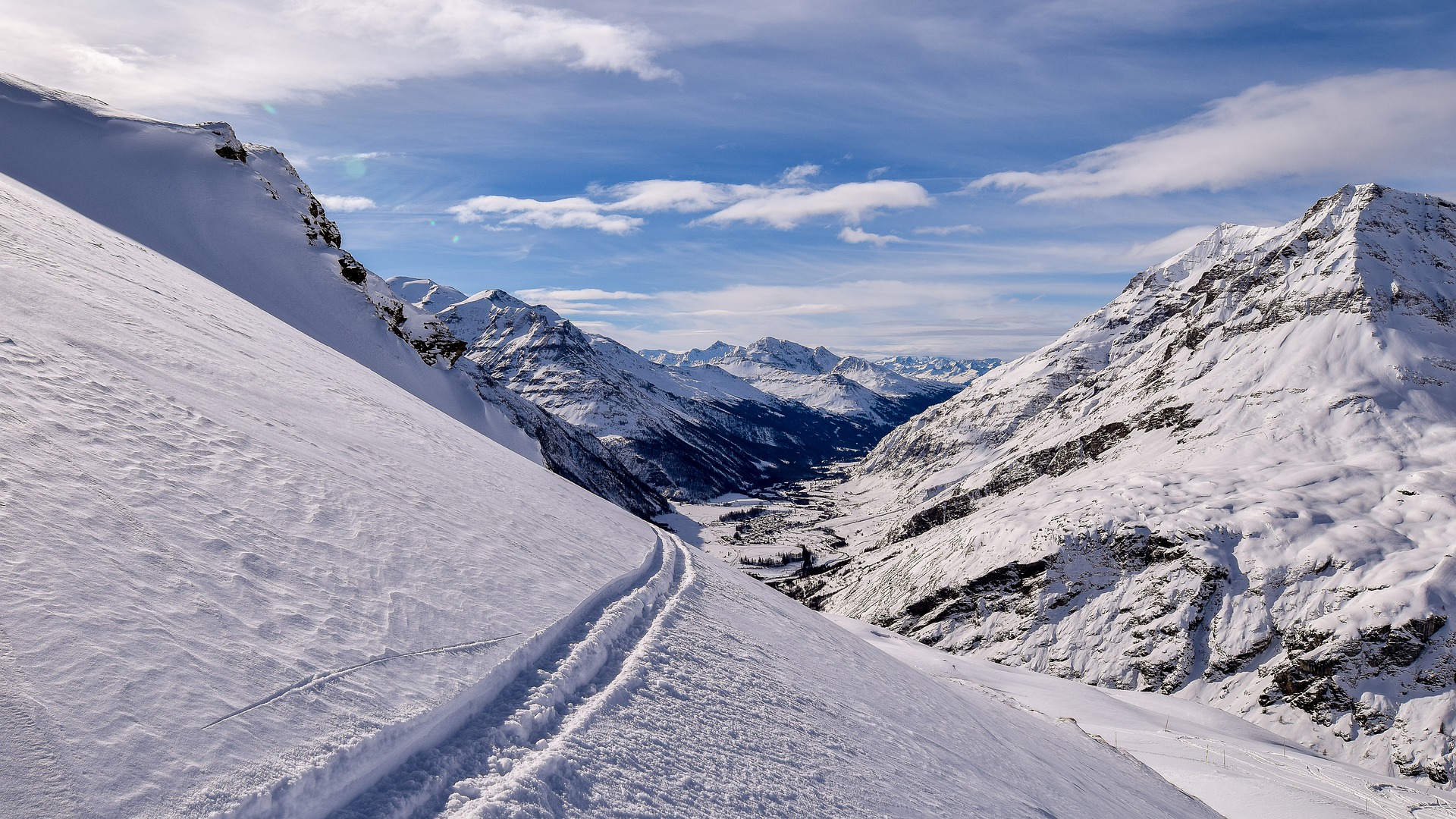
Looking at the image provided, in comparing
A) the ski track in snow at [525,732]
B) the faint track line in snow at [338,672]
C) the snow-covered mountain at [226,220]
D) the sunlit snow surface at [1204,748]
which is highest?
the snow-covered mountain at [226,220]

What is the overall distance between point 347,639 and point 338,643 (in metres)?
0.13

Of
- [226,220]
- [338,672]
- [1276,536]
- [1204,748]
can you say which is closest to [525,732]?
[338,672]

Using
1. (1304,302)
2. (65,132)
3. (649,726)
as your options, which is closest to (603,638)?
(649,726)

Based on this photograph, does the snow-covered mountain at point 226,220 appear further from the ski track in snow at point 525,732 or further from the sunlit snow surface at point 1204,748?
the sunlit snow surface at point 1204,748

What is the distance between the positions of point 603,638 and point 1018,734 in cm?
1356

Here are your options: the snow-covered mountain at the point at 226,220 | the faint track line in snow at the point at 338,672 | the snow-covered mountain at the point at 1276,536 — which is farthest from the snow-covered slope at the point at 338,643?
the snow-covered mountain at the point at 1276,536

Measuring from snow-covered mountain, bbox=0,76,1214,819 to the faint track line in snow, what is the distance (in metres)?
0.03

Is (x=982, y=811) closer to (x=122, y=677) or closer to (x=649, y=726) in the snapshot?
(x=649, y=726)

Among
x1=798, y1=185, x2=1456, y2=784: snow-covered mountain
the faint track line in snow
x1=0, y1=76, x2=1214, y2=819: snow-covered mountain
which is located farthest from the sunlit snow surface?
the faint track line in snow

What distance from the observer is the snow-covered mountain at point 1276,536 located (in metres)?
65.1

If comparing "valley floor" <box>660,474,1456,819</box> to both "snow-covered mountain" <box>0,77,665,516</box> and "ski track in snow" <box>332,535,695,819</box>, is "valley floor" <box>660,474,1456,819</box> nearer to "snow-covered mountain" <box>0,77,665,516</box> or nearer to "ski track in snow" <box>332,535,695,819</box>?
"ski track in snow" <box>332,535,695,819</box>

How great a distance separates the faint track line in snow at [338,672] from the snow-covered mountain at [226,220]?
116 feet

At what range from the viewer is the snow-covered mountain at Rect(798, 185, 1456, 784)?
65.1 meters

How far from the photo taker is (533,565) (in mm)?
11641
